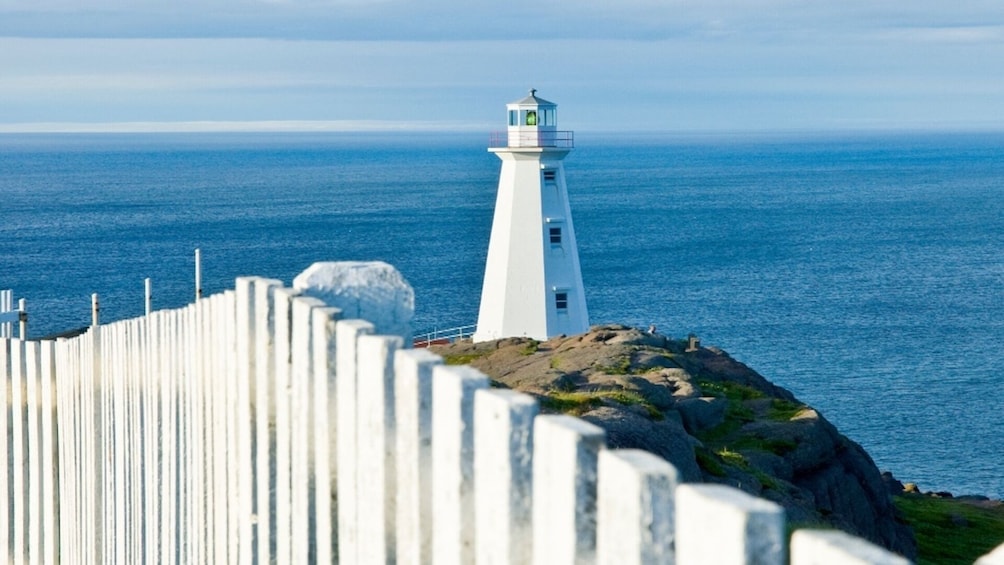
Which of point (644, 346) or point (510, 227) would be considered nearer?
point (644, 346)

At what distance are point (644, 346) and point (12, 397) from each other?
2254cm

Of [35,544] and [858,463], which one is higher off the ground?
[35,544]

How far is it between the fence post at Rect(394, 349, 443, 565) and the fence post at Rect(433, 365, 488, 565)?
56mm

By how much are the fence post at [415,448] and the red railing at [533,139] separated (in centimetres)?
3496

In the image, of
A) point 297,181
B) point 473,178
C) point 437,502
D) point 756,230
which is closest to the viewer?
point 437,502

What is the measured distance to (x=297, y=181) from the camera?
16962 cm

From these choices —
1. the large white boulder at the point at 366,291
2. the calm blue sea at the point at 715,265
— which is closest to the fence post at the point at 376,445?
the large white boulder at the point at 366,291

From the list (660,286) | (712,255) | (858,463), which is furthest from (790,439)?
(712,255)

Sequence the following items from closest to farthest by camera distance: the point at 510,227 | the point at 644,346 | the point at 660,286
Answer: the point at 644,346 → the point at 510,227 → the point at 660,286

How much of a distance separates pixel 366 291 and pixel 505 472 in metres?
1.23

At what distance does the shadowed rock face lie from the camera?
1628 cm

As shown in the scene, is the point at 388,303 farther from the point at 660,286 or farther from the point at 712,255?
the point at 712,255

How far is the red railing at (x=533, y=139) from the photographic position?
37438 mm

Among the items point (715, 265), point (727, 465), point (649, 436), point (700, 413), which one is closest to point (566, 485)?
point (649, 436)
